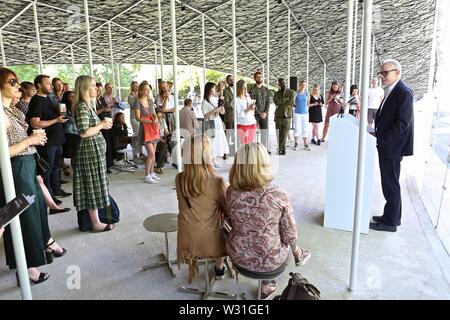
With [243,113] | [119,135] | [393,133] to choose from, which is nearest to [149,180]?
[119,135]

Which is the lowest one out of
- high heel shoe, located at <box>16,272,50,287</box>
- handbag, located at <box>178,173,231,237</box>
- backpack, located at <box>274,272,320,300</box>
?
high heel shoe, located at <box>16,272,50,287</box>

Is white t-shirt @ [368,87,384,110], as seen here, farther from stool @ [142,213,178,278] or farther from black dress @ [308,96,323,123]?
stool @ [142,213,178,278]

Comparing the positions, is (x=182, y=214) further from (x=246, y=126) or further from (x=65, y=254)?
(x=246, y=126)

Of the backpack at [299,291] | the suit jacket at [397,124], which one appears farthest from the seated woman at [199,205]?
the suit jacket at [397,124]

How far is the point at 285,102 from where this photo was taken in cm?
706

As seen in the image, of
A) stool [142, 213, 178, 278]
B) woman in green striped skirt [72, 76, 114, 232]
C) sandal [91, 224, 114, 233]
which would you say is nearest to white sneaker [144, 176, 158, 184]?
sandal [91, 224, 114, 233]

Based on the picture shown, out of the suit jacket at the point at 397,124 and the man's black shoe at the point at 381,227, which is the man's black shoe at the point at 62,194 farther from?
the suit jacket at the point at 397,124

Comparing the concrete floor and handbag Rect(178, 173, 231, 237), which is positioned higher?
handbag Rect(178, 173, 231, 237)

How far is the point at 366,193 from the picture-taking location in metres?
3.31

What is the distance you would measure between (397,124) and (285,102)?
154 inches

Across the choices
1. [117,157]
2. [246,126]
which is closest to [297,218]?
[246,126]

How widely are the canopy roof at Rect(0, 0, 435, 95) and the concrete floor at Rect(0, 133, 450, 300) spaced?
743 cm

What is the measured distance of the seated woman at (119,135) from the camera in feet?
20.6

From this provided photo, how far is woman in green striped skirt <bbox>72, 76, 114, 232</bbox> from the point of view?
322 centimetres
